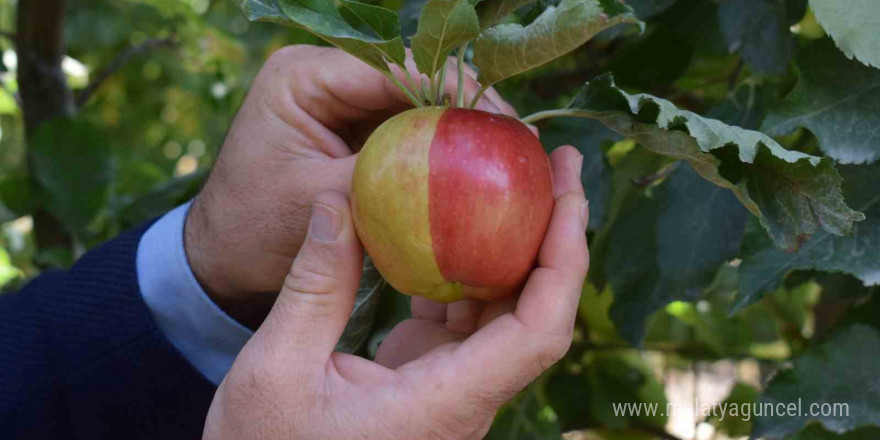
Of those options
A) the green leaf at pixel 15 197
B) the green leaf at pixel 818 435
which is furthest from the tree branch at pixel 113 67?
the green leaf at pixel 818 435

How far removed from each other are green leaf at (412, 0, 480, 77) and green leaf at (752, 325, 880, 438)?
0.66 metres

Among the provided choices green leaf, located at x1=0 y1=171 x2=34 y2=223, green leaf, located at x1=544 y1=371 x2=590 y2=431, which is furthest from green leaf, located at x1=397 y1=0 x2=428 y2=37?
green leaf, located at x1=0 y1=171 x2=34 y2=223

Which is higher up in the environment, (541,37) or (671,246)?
(541,37)

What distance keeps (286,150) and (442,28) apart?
427mm

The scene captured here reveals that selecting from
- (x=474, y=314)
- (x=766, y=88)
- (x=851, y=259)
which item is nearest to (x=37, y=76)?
(x=474, y=314)

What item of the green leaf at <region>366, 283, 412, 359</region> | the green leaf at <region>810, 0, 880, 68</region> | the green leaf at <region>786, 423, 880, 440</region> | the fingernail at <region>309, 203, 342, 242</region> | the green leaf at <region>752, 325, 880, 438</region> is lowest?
the green leaf at <region>786, 423, 880, 440</region>

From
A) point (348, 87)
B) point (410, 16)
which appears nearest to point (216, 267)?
point (348, 87)

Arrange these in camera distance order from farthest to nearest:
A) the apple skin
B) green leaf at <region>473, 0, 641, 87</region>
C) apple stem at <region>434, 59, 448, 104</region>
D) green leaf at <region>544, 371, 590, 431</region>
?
1. green leaf at <region>544, 371, 590, 431</region>
2. apple stem at <region>434, 59, 448, 104</region>
3. the apple skin
4. green leaf at <region>473, 0, 641, 87</region>

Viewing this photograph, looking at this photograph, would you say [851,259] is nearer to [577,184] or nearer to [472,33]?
[577,184]

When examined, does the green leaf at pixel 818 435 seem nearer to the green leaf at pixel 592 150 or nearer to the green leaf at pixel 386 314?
the green leaf at pixel 592 150

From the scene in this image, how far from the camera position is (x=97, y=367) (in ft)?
4.45

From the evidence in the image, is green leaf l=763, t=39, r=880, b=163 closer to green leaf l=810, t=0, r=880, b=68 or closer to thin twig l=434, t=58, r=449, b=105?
green leaf l=810, t=0, r=880, b=68

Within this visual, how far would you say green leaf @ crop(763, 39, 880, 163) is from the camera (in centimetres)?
100

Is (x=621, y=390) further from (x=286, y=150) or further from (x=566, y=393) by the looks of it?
(x=286, y=150)
